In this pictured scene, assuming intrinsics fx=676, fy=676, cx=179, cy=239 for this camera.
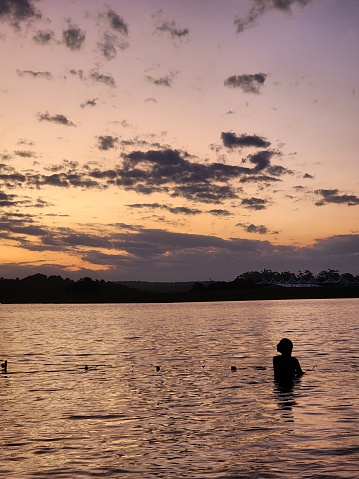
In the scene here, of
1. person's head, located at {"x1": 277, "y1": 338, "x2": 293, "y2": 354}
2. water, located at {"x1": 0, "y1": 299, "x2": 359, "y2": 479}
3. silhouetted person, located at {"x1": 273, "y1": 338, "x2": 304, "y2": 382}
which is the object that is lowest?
water, located at {"x1": 0, "y1": 299, "x2": 359, "y2": 479}

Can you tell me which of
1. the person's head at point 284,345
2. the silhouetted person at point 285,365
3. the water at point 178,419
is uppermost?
the person's head at point 284,345

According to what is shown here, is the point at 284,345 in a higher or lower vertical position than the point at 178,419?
higher

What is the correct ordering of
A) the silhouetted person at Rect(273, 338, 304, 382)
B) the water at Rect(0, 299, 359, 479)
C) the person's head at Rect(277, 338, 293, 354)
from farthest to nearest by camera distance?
the silhouetted person at Rect(273, 338, 304, 382)
the person's head at Rect(277, 338, 293, 354)
the water at Rect(0, 299, 359, 479)

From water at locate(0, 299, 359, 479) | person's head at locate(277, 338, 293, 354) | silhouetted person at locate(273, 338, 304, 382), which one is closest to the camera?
water at locate(0, 299, 359, 479)

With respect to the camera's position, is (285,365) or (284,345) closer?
(284,345)

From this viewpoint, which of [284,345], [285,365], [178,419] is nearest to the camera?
[178,419]

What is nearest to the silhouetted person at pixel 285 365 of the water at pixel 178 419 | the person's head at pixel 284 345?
the person's head at pixel 284 345

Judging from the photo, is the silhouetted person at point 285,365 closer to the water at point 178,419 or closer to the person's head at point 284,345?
the person's head at point 284,345

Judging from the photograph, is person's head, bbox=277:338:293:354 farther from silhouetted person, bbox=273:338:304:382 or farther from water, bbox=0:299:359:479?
water, bbox=0:299:359:479

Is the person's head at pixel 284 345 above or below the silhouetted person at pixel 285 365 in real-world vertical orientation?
above

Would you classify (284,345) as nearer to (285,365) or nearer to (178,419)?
(285,365)

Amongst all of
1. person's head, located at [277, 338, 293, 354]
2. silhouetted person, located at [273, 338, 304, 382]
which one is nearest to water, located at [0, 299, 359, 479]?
silhouetted person, located at [273, 338, 304, 382]

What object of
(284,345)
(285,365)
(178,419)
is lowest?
(178,419)

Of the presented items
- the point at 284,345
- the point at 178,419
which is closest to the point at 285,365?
the point at 284,345
